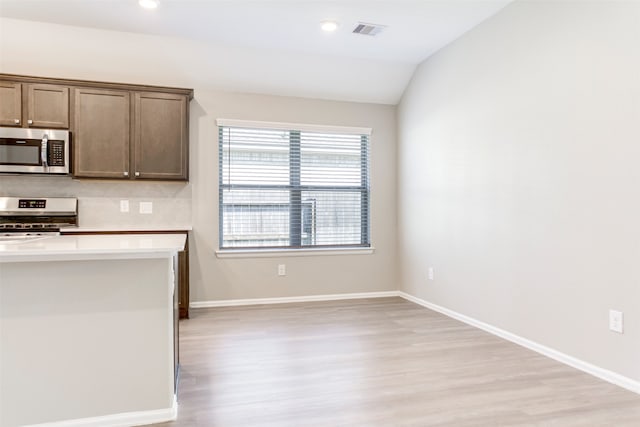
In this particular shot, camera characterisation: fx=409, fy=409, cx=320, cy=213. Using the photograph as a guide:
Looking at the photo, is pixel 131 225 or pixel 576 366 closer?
pixel 576 366

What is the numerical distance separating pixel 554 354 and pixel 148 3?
13.0 ft

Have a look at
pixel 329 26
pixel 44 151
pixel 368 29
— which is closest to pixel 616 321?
pixel 368 29

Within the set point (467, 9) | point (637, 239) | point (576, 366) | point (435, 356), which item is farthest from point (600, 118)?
point (435, 356)

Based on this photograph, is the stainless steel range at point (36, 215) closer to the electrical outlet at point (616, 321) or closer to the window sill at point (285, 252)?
the window sill at point (285, 252)

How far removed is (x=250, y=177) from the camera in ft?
15.1

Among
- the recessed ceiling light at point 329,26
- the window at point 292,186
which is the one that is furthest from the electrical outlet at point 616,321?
the recessed ceiling light at point 329,26

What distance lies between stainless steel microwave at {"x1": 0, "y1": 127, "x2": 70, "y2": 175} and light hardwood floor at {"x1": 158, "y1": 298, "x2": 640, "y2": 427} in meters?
1.91

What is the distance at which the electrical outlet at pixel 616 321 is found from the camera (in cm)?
244

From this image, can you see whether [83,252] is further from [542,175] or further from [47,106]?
[542,175]

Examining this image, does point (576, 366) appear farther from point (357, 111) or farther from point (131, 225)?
point (131, 225)

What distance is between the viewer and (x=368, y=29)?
366 cm

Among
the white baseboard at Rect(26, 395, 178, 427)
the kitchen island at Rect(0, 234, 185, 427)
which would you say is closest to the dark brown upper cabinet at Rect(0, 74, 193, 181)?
the kitchen island at Rect(0, 234, 185, 427)

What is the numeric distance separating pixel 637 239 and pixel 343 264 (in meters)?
2.97

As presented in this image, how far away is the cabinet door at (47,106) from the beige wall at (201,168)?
10.8 inches
